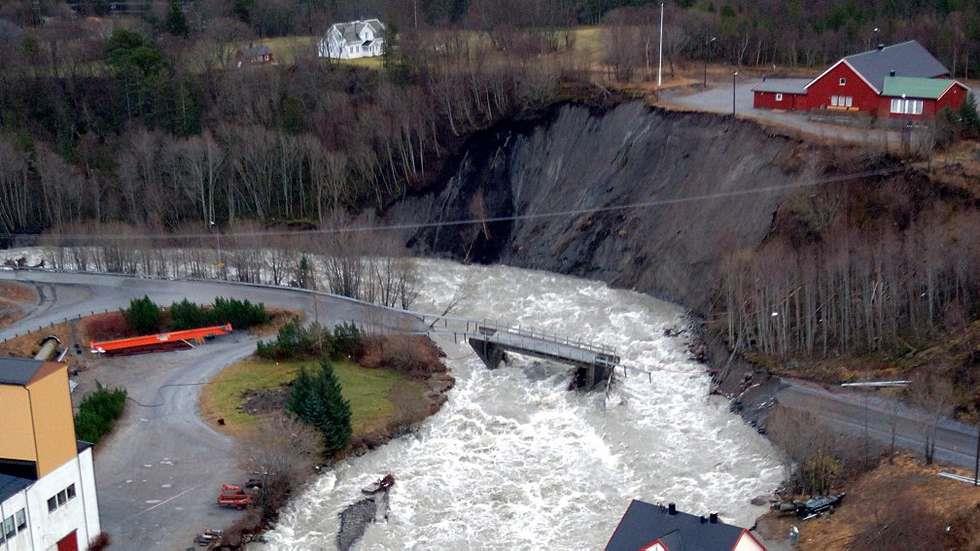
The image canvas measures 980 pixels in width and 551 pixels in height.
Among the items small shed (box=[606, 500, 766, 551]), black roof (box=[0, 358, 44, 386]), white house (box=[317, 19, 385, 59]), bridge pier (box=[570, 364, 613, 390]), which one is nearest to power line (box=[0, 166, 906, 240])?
bridge pier (box=[570, 364, 613, 390])

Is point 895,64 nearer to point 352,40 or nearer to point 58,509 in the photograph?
point 352,40

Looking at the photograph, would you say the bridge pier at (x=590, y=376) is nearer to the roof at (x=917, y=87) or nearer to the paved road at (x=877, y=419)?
the paved road at (x=877, y=419)

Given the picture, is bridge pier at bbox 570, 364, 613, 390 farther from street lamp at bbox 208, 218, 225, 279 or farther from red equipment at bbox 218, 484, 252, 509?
street lamp at bbox 208, 218, 225, 279

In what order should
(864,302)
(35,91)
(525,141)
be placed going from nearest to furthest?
(864,302) → (525,141) → (35,91)

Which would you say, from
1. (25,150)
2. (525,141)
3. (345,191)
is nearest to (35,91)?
(25,150)

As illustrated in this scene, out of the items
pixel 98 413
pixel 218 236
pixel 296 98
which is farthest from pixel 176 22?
pixel 98 413

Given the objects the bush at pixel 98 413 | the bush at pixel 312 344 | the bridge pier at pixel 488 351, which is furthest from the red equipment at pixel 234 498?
the bridge pier at pixel 488 351

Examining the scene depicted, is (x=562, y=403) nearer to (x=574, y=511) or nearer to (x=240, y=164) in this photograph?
(x=574, y=511)
